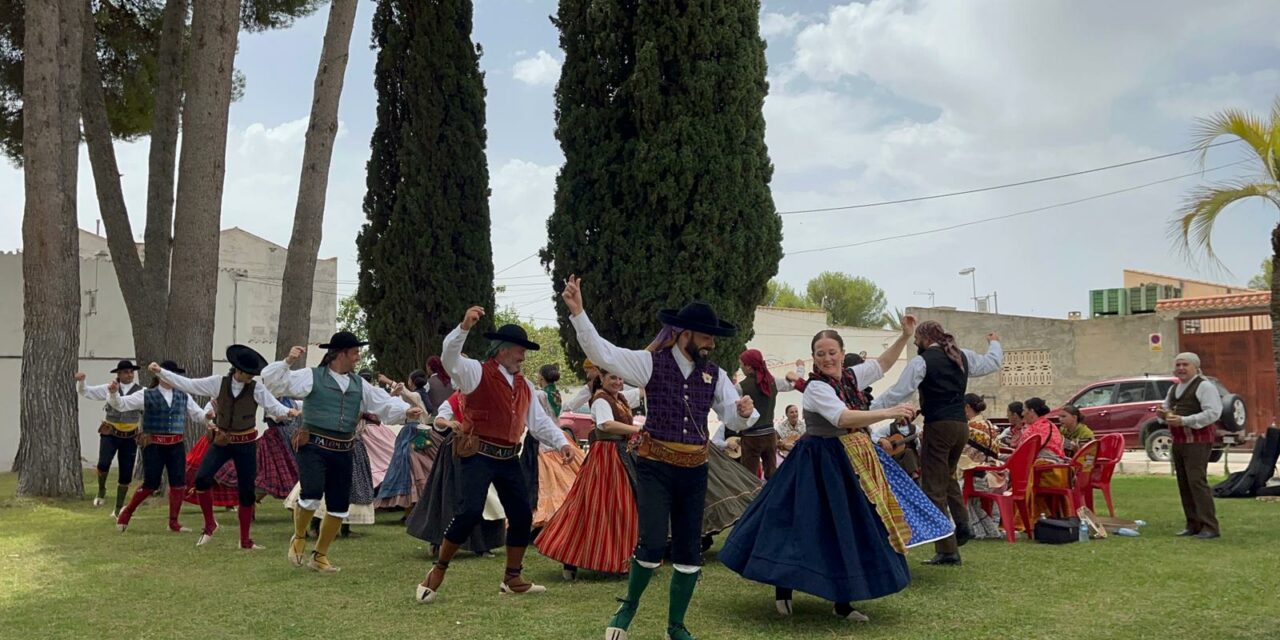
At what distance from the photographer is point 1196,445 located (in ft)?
29.6

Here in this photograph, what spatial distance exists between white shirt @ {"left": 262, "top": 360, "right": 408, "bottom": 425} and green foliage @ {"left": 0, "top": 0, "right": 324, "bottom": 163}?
12.2 metres

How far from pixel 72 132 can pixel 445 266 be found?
5.70m

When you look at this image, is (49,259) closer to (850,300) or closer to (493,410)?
(493,410)

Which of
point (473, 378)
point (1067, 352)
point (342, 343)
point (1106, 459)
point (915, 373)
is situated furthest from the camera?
point (1067, 352)

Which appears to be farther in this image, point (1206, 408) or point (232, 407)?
point (232, 407)

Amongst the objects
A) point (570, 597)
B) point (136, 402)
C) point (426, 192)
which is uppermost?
point (426, 192)

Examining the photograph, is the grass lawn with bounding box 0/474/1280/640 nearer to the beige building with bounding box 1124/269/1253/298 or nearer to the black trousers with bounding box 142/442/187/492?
the black trousers with bounding box 142/442/187/492

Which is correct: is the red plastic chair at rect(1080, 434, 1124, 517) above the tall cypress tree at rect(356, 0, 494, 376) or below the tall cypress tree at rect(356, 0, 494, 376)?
below

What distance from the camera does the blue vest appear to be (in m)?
10.8

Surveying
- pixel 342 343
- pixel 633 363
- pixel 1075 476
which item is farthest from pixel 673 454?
pixel 1075 476

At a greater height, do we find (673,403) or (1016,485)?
(673,403)

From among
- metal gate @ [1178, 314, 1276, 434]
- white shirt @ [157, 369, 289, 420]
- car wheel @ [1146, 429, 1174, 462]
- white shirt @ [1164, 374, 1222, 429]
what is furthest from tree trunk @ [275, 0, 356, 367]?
metal gate @ [1178, 314, 1276, 434]

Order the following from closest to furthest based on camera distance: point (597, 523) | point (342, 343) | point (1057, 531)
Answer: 1. point (597, 523)
2. point (342, 343)
3. point (1057, 531)

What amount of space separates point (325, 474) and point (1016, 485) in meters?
5.53
